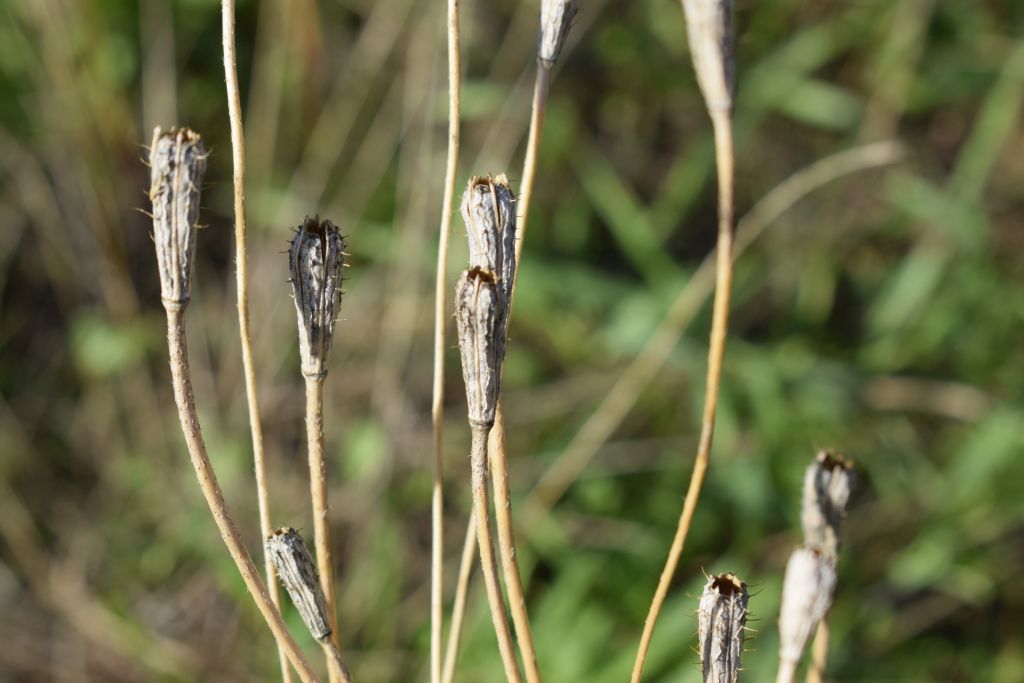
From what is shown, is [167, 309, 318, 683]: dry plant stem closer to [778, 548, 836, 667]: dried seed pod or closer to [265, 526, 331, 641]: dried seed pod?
[265, 526, 331, 641]: dried seed pod

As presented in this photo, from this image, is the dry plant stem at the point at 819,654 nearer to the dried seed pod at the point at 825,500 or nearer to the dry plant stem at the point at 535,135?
the dried seed pod at the point at 825,500

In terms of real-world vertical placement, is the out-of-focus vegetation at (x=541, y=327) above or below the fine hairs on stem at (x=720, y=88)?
above

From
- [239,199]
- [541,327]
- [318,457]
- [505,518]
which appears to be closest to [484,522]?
[505,518]

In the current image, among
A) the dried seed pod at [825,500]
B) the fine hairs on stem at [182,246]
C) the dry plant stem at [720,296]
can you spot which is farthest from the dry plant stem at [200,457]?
the dried seed pod at [825,500]

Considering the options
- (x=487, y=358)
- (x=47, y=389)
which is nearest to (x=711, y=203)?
(x=47, y=389)

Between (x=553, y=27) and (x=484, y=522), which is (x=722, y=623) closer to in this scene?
(x=484, y=522)

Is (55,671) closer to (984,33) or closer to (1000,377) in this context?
(1000,377)

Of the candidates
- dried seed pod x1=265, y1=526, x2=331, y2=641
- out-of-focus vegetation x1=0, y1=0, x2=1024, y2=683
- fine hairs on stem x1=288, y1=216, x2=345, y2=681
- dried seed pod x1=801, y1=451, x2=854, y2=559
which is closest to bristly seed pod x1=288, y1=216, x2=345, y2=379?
fine hairs on stem x1=288, y1=216, x2=345, y2=681
